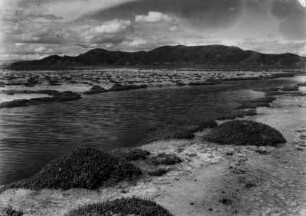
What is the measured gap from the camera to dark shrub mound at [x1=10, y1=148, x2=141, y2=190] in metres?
15.8

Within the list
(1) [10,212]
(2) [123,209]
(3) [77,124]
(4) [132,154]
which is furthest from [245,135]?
(3) [77,124]

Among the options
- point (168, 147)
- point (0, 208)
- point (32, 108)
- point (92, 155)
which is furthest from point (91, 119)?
point (0, 208)

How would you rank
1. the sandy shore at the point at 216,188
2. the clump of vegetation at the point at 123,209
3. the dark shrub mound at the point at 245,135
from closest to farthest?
the clump of vegetation at the point at 123,209 < the sandy shore at the point at 216,188 < the dark shrub mound at the point at 245,135

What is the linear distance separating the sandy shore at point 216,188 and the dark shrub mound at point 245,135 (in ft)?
3.20

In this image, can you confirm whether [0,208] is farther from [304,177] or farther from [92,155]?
[304,177]

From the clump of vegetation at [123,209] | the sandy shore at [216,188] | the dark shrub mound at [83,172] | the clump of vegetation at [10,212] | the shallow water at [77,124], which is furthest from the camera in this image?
the shallow water at [77,124]

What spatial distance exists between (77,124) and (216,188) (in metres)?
20.2

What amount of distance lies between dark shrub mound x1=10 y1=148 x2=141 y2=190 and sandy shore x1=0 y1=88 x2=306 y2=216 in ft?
1.54

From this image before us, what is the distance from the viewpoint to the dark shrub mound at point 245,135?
23391mm

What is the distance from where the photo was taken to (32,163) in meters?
21.0

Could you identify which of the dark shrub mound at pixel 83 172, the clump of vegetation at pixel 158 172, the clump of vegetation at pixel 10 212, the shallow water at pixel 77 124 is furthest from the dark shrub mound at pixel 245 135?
the clump of vegetation at pixel 10 212

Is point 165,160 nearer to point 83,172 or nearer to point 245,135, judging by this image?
point 83,172

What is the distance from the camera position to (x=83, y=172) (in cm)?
1625

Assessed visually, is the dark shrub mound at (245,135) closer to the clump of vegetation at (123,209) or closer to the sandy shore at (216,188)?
the sandy shore at (216,188)
